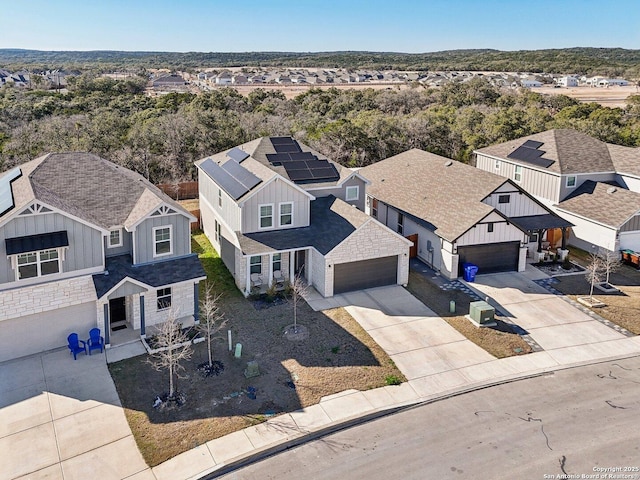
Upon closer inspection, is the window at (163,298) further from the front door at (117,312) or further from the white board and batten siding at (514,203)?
the white board and batten siding at (514,203)

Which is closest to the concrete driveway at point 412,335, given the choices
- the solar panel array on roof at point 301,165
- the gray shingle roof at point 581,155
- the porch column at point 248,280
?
the porch column at point 248,280

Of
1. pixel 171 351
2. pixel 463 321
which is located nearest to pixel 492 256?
pixel 463 321

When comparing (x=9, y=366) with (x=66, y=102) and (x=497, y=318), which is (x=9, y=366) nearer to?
(x=497, y=318)

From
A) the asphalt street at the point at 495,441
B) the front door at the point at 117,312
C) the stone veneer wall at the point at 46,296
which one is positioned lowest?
the asphalt street at the point at 495,441

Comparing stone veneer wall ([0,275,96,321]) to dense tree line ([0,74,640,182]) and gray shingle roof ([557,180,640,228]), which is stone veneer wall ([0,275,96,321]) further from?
gray shingle roof ([557,180,640,228])

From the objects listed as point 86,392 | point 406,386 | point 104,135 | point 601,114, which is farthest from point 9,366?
point 601,114
